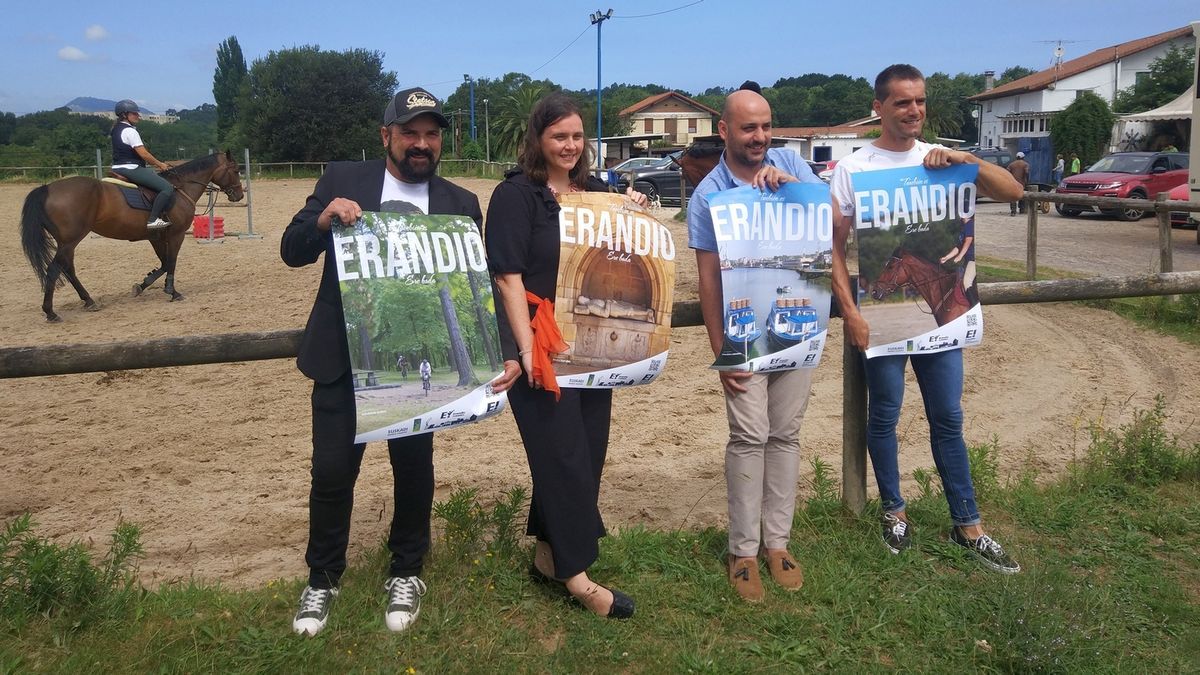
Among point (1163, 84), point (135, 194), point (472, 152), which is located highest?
point (1163, 84)

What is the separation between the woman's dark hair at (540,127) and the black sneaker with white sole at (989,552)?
197 centimetres

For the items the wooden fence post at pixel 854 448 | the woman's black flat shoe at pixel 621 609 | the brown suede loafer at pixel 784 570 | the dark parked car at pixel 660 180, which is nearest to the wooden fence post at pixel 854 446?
the wooden fence post at pixel 854 448

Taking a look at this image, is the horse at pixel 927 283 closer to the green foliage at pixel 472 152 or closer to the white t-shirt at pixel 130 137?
the white t-shirt at pixel 130 137

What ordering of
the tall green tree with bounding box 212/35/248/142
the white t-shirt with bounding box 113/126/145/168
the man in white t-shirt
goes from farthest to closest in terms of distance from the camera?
the tall green tree with bounding box 212/35/248/142
the white t-shirt with bounding box 113/126/145/168
the man in white t-shirt

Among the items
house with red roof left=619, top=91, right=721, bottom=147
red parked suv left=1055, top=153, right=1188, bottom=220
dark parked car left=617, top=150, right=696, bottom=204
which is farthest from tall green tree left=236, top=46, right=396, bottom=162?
red parked suv left=1055, top=153, right=1188, bottom=220

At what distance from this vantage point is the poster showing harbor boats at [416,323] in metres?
2.58

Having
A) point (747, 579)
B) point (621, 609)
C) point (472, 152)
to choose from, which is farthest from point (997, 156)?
point (472, 152)

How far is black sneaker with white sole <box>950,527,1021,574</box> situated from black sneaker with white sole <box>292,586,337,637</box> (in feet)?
7.24

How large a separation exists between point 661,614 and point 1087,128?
117ft

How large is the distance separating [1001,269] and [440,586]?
10529 mm

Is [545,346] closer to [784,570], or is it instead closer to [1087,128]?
[784,570]

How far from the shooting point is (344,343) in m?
2.72

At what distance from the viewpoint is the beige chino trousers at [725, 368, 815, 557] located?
2988mm

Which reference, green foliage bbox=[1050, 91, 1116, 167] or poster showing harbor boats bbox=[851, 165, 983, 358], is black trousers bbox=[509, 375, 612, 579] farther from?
green foliage bbox=[1050, 91, 1116, 167]
